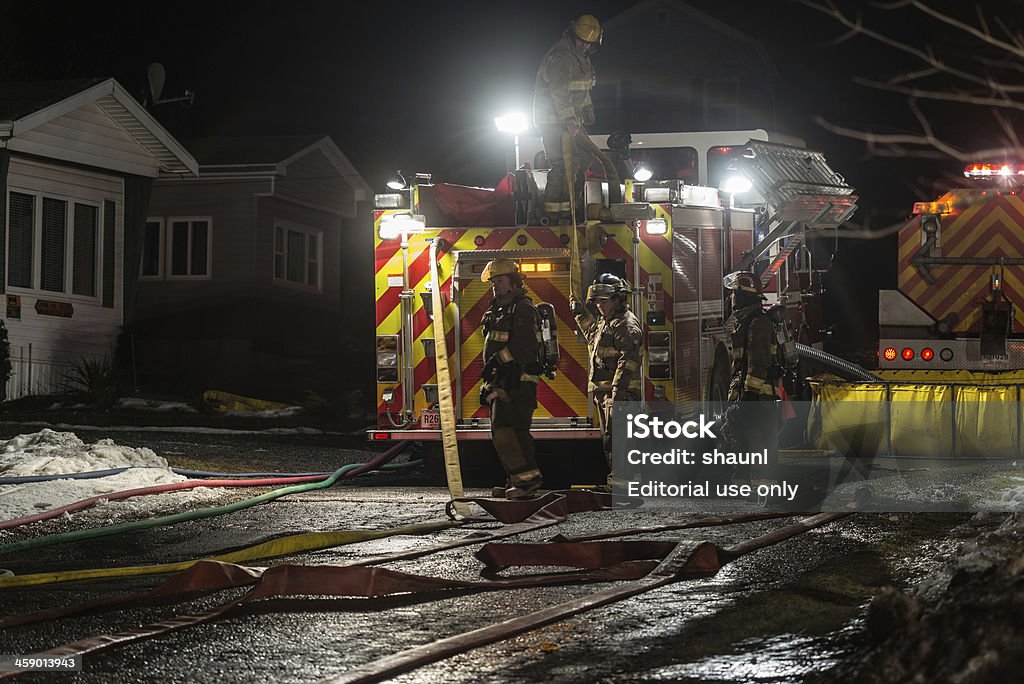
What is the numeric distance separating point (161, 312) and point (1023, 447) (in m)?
17.3

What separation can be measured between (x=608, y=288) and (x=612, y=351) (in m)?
0.48

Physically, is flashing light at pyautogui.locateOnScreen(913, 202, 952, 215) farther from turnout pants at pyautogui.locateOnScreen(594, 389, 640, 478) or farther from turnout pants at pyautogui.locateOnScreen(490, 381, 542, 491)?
turnout pants at pyautogui.locateOnScreen(490, 381, 542, 491)

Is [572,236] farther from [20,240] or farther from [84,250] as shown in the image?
[84,250]

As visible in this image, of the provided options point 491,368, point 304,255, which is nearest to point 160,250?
point 304,255

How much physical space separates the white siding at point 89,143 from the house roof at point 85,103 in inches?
4.7

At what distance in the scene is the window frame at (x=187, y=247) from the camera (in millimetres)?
25266

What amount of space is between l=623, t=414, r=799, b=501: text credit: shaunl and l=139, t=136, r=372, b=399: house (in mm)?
13278

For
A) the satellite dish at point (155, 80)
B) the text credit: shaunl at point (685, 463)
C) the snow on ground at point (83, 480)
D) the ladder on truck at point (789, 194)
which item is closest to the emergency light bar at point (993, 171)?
the ladder on truck at point (789, 194)

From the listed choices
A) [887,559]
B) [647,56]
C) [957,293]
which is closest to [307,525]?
[887,559]

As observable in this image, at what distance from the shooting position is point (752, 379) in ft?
34.2

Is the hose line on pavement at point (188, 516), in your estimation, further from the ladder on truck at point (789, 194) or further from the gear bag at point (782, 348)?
the ladder on truck at point (789, 194)

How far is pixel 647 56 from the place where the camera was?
33656 mm

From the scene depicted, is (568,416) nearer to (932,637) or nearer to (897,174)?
(932,637)

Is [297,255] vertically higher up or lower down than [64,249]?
higher up
